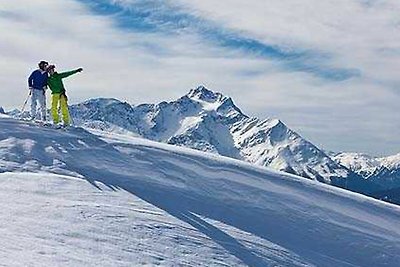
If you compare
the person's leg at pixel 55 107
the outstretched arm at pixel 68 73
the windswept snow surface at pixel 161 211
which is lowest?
the windswept snow surface at pixel 161 211

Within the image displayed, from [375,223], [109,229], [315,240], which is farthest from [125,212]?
[375,223]

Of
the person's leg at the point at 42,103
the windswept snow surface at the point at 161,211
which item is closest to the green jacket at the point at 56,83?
the person's leg at the point at 42,103

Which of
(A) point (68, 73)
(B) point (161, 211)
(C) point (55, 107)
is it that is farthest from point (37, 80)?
(B) point (161, 211)

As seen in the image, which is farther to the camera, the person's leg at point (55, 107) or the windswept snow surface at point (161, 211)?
the person's leg at point (55, 107)

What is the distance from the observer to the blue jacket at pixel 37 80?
79.5ft

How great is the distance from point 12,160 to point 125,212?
4585mm

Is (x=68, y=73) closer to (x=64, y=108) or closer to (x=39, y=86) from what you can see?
(x=39, y=86)

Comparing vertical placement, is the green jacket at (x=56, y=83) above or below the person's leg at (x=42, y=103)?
above

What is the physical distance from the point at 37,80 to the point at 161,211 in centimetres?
951

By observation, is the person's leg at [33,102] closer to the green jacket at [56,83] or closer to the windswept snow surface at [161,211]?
the green jacket at [56,83]

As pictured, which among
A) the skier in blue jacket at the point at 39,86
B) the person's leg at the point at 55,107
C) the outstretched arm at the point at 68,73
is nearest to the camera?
the outstretched arm at the point at 68,73

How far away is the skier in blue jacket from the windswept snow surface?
105 centimetres

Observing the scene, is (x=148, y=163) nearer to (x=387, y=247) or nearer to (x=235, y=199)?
(x=235, y=199)

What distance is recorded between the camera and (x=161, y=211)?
54.4ft
